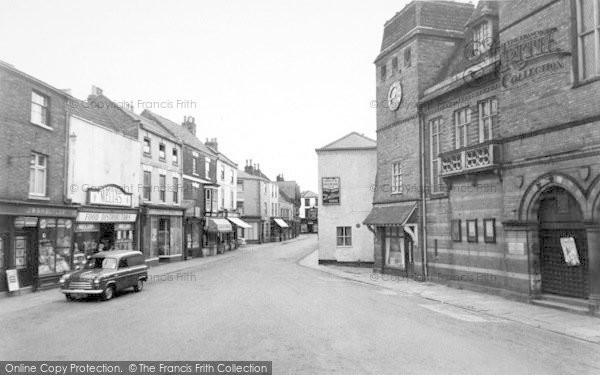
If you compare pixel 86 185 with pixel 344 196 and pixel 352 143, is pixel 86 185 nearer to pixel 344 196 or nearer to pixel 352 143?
pixel 344 196

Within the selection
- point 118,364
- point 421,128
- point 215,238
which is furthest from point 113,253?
point 215,238

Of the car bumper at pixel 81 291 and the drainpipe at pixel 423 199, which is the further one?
the drainpipe at pixel 423 199

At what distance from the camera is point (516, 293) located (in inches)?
579

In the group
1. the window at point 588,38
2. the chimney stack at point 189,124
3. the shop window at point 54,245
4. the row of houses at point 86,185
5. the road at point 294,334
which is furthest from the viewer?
the chimney stack at point 189,124

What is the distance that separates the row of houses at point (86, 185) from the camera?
55.4 feet

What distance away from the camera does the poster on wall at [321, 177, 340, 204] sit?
3075 cm

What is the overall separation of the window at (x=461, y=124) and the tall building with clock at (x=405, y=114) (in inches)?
96.3

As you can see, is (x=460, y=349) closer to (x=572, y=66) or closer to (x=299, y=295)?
(x=299, y=295)

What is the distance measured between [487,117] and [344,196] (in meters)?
14.7

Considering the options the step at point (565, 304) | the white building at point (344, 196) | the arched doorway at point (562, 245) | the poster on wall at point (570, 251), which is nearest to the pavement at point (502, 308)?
the step at point (565, 304)

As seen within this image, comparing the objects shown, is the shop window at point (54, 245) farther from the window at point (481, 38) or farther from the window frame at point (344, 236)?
the window at point (481, 38)

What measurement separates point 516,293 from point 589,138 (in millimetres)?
5535

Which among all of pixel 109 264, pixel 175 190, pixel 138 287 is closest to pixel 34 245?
pixel 109 264

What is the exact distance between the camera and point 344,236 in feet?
99.9
